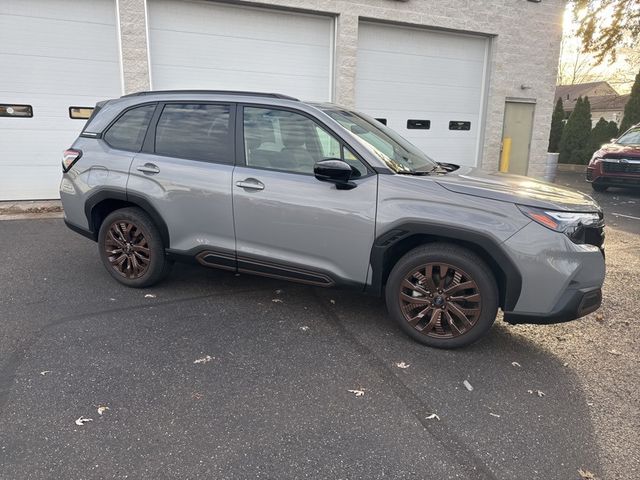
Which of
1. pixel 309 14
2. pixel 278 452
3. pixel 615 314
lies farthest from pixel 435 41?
pixel 278 452

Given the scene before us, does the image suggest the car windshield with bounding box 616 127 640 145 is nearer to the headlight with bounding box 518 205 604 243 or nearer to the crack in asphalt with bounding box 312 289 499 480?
the headlight with bounding box 518 205 604 243

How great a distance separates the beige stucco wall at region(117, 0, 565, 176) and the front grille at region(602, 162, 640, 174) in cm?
164

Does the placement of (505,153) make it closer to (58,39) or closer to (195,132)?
(195,132)

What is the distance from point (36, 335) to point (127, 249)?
1149 millimetres

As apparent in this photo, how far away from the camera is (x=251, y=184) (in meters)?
3.87

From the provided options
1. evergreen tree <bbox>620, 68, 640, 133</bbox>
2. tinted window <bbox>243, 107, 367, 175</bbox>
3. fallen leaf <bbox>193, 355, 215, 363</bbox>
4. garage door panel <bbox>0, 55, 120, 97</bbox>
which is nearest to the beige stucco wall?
garage door panel <bbox>0, 55, 120, 97</bbox>

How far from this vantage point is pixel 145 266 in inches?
177

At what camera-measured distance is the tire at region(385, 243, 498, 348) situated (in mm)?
3330

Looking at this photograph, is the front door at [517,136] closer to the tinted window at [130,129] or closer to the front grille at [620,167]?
the front grille at [620,167]

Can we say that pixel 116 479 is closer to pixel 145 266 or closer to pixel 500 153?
pixel 145 266

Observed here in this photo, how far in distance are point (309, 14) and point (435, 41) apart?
10.2 ft

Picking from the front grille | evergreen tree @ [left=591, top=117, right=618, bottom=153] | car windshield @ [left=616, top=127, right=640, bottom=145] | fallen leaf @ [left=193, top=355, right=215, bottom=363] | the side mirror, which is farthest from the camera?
evergreen tree @ [left=591, top=117, right=618, bottom=153]

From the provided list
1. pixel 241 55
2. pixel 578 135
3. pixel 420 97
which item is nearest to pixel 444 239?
pixel 241 55

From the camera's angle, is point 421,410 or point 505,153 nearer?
point 421,410
